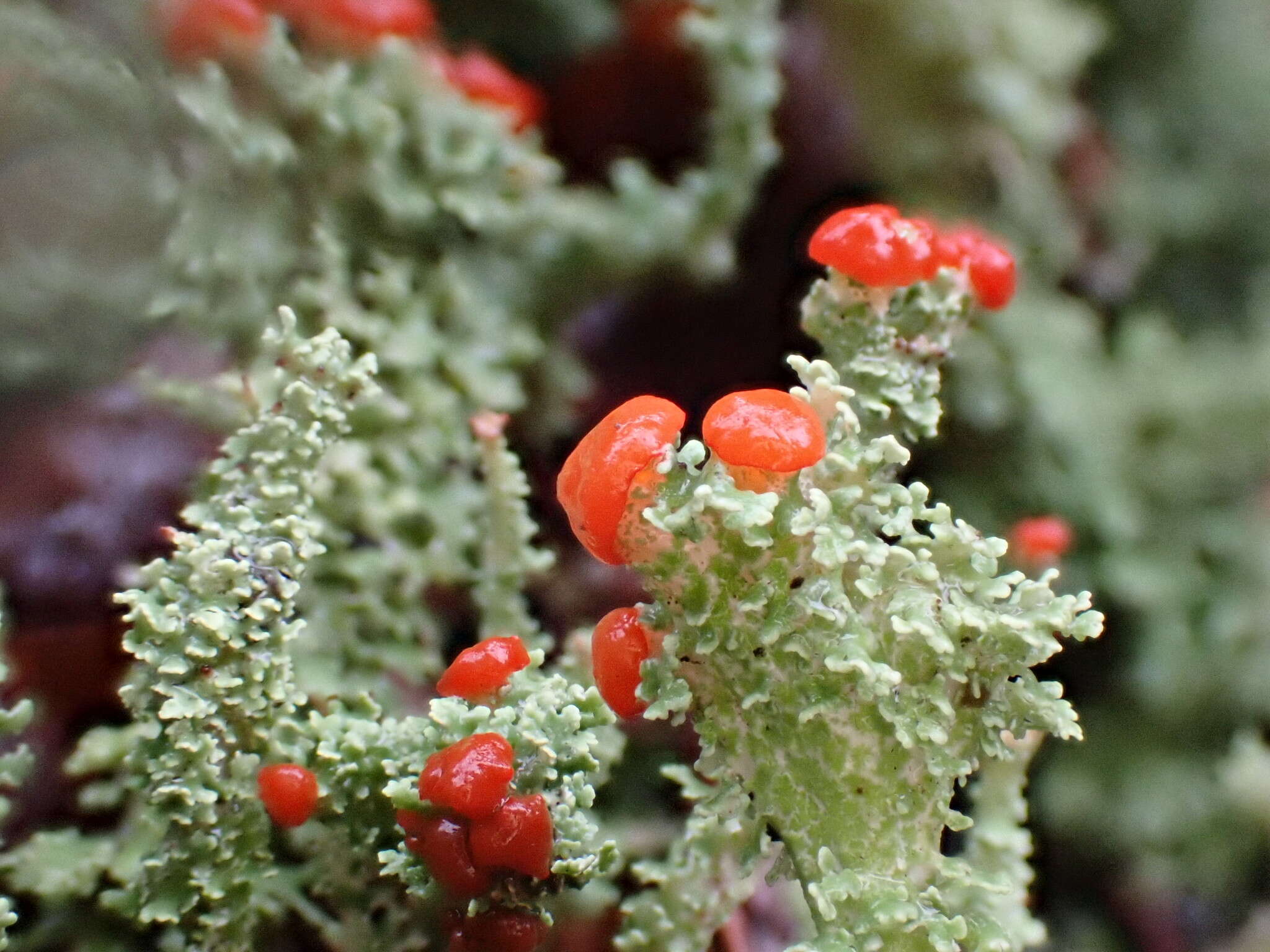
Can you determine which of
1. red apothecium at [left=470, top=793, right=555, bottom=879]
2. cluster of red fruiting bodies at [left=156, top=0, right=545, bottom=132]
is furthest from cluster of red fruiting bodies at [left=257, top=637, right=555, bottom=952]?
cluster of red fruiting bodies at [left=156, top=0, right=545, bottom=132]

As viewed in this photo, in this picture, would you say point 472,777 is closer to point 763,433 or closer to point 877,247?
point 763,433

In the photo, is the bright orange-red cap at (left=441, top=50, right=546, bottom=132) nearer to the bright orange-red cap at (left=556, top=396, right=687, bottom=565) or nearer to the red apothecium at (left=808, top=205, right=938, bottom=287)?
the red apothecium at (left=808, top=205, right=938, bottom=287)

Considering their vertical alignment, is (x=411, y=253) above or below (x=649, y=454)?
above

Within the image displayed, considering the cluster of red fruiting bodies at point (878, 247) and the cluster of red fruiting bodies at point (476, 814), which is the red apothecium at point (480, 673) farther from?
the cluster of red fruiting bodies at point (878, 247)

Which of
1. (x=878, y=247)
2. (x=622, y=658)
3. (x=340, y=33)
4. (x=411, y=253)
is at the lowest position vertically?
(x=622, y=658)

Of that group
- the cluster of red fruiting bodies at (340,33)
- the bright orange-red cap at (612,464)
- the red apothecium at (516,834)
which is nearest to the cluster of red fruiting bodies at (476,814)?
the red apothecium at (516,834)

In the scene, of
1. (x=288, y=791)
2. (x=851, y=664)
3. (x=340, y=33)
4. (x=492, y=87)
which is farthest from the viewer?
(x=492, y=87)

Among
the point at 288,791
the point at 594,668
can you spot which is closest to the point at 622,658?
the point at 594,668
